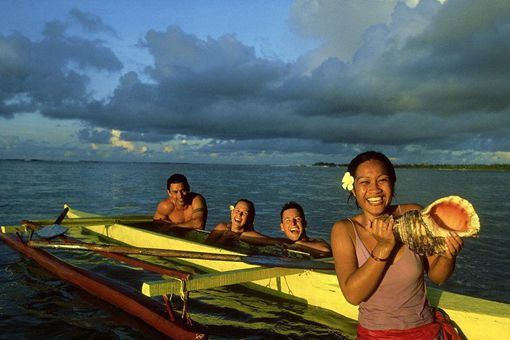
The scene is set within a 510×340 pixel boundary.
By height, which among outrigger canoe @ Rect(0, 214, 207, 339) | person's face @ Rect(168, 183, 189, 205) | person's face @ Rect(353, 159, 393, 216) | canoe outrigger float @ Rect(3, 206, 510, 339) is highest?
person's face @ Rect(353, 159, 393, 216)

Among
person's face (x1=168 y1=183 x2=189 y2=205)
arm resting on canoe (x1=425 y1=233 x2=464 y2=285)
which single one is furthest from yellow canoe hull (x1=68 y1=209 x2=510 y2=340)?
arm resting on canoe (x1=425 y1=233 x2=464 y2=285)

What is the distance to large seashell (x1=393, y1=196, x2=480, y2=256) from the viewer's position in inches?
→ 84.0

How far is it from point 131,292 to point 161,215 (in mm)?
4741

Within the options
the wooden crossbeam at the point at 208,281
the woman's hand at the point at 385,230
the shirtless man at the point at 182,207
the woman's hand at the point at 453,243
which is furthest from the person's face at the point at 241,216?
the woman's hand at the point at 453,243

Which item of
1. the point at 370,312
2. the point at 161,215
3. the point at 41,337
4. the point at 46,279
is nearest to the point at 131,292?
the point at 41,337

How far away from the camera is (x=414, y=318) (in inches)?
105

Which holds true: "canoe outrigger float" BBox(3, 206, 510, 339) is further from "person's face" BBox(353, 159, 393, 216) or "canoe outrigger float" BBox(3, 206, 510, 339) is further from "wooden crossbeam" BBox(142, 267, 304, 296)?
"person's face" BBox(353, 159, 393, 216)

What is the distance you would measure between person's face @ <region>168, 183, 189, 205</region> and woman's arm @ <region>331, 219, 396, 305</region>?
6522 millimetres

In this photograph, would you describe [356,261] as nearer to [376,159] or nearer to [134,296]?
[376,159]

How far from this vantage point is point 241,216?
7.47 meters

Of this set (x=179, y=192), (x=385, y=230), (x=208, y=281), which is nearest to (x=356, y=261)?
(x=385, y=230)

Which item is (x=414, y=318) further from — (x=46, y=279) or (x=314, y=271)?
(x=46, y=279)

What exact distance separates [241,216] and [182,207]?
2.41 meters

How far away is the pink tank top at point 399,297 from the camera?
2568 millimetres
